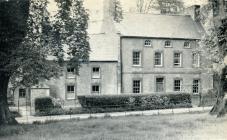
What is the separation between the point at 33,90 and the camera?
37906 mm

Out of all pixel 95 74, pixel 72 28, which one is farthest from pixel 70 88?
pixel 72 28

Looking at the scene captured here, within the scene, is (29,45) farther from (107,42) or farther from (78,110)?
(107,42)

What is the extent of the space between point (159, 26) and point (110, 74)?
29.4 feet

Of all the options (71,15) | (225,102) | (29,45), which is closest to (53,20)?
(71,15)

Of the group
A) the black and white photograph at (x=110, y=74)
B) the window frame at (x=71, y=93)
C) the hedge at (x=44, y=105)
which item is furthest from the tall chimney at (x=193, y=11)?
the hedge at (x=44, y=105)

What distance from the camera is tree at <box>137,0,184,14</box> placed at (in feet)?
217

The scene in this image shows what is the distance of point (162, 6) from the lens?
65.8 meters

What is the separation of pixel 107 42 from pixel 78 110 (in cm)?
1253

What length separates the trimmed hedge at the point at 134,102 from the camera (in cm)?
3644

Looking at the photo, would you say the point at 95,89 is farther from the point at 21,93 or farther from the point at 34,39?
the point at 34,39

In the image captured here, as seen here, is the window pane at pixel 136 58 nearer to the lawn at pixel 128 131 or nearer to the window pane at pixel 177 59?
the window pane at pixel 177 59

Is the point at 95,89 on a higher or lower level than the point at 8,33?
lower

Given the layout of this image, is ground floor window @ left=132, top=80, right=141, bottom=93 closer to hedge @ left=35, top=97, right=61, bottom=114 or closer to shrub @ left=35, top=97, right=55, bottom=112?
hedge @ left=35, top=97, right=61, bottom=114

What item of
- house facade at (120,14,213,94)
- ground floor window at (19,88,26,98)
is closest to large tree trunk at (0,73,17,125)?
ground floor window at (19,88,26,98)
